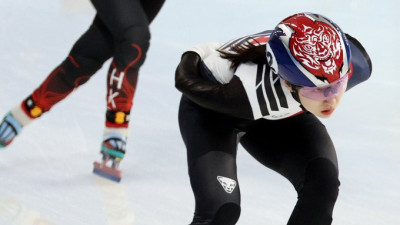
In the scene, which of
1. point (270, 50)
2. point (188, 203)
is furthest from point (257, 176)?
point (270, 50)

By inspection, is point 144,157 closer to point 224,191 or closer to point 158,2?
point 158,2

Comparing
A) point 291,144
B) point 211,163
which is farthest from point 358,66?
point 211,163

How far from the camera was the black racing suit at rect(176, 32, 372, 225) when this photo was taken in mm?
2439

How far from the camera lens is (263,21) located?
5.96m

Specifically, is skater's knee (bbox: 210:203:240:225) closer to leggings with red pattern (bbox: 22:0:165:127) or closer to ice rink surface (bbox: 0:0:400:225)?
ice rink surface (bbox: 0:0:400:225)

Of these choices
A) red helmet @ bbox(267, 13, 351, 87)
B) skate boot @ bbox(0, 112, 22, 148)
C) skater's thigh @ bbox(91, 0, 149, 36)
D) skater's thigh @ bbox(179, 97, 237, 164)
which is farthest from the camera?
skate boot @ bbox(0, 112, 22, 148)

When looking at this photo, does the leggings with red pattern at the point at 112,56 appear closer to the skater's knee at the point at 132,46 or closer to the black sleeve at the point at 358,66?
the skater's knee at the point at 132,46

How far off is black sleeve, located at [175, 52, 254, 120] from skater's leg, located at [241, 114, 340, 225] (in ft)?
0.60

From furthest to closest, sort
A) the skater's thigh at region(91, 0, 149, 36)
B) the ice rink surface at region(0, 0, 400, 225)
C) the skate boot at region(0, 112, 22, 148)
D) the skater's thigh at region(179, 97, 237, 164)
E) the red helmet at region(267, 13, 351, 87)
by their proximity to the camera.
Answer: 1. the skate boot at region(0, 112, 22, 148)
2. the skater's thigh at region(91, 0, 149, 36)
3. the ice rink surface at region(0, 0, 400, 225)
4. the skater's thigh at region(179, 97, 237, 164)
5. the red helmet at region(267, 13, 351, 87)

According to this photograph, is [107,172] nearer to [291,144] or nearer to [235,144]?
[235,144]

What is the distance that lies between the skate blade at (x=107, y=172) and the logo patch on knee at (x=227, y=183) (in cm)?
134

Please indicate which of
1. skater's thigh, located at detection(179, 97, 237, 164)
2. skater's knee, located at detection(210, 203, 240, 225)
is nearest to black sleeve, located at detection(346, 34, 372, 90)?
skater's thigh, located at detection(179, 97, 237, 164)

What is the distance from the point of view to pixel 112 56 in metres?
3.83

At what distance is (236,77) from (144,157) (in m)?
1.62
